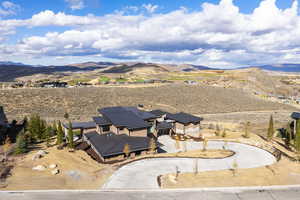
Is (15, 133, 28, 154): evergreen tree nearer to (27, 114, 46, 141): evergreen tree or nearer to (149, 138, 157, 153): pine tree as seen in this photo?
(27, 114, 46, 141): evergreen tree

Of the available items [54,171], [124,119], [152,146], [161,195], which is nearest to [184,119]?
[124,119]

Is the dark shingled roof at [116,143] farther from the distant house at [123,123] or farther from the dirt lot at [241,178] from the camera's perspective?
the dirt lot at [241,178]

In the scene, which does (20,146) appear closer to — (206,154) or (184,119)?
(206,154)

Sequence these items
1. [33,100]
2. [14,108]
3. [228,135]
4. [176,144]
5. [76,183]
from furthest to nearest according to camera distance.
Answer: [33,100] < [14,108] < [228,135] < [176,144] < [76,183]

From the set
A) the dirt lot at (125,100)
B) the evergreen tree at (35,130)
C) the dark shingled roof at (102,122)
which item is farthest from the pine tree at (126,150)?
the dirt lot at (125,100)

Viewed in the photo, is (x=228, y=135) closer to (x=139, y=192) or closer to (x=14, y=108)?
(x=139, y=192)

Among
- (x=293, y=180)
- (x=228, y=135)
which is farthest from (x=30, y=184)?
(x=228, y=135)
